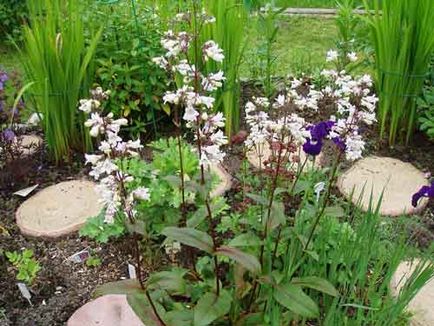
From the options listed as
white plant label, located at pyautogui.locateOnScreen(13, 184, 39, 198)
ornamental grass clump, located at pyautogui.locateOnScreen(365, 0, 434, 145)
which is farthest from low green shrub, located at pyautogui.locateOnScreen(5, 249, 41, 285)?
ornamental grass clump, located at pyautogui.locateOnScreen(365, 0, 434, 145)

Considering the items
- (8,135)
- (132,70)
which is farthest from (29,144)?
(132,70)

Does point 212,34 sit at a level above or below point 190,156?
above

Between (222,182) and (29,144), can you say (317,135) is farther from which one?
(29,144)

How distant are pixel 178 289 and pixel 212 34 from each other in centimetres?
165

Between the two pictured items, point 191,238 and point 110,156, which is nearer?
point 110,156

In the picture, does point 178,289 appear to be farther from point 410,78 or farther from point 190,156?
point 410,78

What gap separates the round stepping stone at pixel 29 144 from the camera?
3113 mm

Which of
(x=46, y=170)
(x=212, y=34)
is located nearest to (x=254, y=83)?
(x=212, y=34)

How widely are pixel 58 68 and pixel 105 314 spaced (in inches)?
51.2

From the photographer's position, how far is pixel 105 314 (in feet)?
7.04

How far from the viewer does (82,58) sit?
3.08m

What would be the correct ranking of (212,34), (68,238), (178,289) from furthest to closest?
(212,34) → (68,238) → (178,289)

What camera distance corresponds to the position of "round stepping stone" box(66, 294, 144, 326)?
2.11 m

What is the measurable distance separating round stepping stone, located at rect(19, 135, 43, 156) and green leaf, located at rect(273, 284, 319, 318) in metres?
1.76
